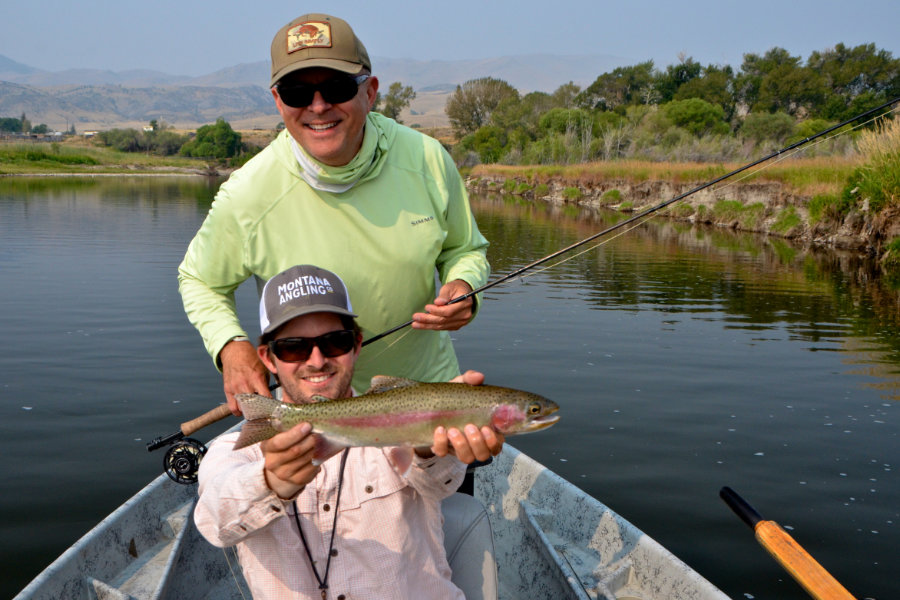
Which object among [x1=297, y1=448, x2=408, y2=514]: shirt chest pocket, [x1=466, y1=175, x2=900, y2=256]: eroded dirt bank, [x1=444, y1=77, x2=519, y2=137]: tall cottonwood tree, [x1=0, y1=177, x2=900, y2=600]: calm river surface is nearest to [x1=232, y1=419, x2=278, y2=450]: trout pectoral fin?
[x1=297, y1=448, x2=408, y2=514]: shirt chest pocket

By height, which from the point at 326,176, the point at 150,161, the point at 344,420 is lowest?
the point at 344,420

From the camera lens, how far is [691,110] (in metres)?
74.9

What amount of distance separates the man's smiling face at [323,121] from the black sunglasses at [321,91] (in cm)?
2

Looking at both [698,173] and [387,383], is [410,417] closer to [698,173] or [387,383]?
[387,383]

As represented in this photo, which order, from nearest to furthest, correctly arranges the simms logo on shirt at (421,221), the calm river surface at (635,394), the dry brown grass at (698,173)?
1. the simms logo on shirt at (421,221)
2. the calm river surface at (635,394)
3. the dry brown grass at (698,173)

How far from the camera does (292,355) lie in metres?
3.32

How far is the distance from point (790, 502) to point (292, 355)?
6.65 meters

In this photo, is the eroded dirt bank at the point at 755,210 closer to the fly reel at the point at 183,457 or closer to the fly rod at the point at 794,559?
the fly rod at the point at 794,559

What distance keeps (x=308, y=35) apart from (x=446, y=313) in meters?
1.58

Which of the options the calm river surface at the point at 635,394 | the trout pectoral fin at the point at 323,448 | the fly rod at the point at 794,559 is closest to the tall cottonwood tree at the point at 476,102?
the calm river surface at the point at 635,394

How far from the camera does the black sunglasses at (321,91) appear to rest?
3787 millimetres

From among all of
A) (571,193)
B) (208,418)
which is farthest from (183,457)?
(571,193)

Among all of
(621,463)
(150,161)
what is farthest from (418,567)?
(150,161)

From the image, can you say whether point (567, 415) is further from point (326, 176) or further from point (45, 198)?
point (45, 198)
